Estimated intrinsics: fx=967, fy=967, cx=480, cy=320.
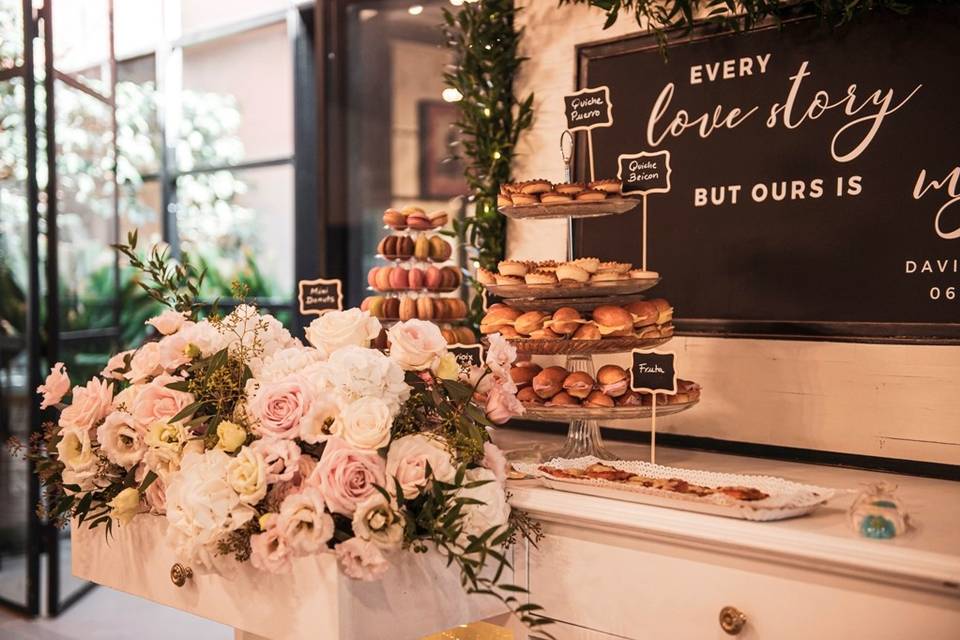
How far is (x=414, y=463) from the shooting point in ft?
4.89

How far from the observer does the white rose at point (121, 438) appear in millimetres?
1684

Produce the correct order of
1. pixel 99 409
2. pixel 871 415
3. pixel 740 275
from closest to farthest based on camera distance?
pixel 99 409 < pixel 871 415 < pixel 740 275

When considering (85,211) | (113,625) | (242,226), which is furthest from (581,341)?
(242,226)

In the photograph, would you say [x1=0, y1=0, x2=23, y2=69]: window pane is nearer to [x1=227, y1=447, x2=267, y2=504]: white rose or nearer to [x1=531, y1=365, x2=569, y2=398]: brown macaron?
[x1=531, y1=365, x2=569, y2=398]: brown macaron

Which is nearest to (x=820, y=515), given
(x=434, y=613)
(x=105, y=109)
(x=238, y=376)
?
(x=434, y=613)

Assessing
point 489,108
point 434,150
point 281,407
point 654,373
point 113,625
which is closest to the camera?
point 281,407

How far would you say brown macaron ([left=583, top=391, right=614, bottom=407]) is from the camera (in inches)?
75.4

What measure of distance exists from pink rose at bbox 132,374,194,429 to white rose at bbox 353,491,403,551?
41 cm

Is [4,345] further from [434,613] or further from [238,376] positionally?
[434,613]

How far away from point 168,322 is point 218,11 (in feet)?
16.1

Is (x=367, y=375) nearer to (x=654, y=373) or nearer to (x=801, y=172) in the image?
(x=654, y=373)

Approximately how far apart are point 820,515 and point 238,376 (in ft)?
3.33

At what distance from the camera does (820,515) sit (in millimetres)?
1601

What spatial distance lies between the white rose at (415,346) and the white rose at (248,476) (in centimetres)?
28
